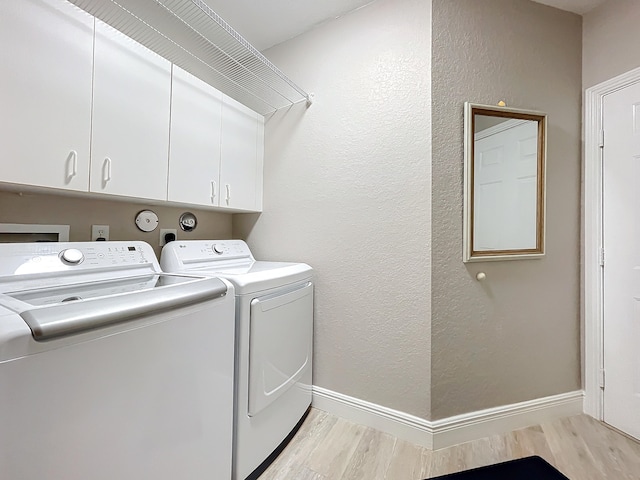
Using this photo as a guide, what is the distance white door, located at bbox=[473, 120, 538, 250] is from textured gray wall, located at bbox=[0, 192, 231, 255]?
187cm

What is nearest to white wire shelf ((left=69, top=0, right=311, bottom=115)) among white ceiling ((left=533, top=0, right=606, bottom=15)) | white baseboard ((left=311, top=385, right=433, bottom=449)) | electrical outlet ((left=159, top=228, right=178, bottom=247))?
electrical outlet ((left=159, top=228, right=178, bottom=247))

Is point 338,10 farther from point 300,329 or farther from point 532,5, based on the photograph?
point 300,329

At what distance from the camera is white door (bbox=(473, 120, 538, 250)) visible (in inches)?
70.1

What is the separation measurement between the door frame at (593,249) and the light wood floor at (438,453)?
0.22 meters

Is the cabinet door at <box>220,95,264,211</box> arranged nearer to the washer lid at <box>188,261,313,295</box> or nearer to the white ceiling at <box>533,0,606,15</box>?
the washer lid at <box>188,261,313,295</box>

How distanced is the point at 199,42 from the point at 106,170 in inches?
30.4

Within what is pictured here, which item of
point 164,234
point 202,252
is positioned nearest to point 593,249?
point 202,252

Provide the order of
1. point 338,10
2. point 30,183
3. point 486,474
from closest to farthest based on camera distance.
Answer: point 30,183 < point 486,474 < point 338,10

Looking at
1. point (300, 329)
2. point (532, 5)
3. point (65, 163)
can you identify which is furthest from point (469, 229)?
point (65, 163)

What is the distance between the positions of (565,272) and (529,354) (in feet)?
1.88

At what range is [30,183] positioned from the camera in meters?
1.15

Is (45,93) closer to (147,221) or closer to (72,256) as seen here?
(72,256)

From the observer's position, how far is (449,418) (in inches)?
65.6

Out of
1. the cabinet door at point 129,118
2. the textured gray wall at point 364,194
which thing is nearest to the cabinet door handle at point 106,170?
the cabinet door at point 129,118
